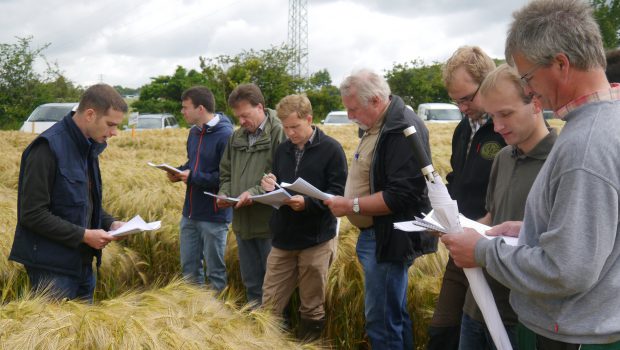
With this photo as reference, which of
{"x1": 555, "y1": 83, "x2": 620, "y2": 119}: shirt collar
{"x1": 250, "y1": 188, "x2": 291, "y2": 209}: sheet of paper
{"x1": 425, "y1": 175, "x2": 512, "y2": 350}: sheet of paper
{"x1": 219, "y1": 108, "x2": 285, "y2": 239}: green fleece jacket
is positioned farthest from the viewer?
{"x1": 219, "y1": 108, "x2": 285, "y2": 239}: green fleece jacket

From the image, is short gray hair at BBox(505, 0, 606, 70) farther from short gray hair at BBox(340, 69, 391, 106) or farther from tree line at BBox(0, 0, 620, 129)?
tree line at BBox(0, 0, 620, 129)

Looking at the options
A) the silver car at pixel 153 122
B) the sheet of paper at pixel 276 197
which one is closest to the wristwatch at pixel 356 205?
the sheet of paper at pixel 276 197

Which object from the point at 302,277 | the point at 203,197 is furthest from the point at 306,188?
the point at 203,197

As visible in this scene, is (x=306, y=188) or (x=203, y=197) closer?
(x=306, y=188)

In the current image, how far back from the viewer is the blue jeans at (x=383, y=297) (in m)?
3.45

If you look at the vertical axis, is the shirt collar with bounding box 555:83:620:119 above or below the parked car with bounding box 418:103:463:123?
above

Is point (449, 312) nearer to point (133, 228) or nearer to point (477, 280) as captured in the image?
point (477, 280)

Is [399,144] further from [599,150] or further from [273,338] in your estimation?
[599,150]

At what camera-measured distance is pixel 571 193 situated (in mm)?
1585

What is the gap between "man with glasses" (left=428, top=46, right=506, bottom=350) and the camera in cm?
313

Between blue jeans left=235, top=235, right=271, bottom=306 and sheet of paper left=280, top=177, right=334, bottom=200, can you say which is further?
blue jeans left=235, top=235, right=271, bottom=306

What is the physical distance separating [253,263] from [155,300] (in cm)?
162

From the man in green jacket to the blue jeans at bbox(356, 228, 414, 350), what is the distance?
115 centimetres

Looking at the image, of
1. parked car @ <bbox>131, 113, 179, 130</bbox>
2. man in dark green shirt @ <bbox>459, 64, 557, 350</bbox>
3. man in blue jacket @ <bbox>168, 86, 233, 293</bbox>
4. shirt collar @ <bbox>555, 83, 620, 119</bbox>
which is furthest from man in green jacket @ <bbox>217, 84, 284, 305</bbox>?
parked car @ <bbox>131, 113, 179, 130</bbox>
